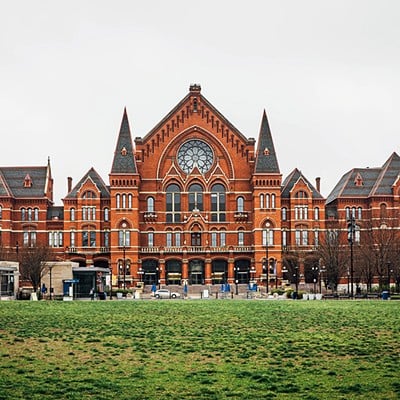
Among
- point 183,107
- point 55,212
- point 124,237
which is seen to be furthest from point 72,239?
point 183,107

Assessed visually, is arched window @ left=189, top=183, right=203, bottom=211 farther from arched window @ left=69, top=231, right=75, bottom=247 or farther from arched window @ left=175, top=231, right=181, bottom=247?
arched window @ left=69, top=231, right=75, bottom=247

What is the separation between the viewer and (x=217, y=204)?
331 ft

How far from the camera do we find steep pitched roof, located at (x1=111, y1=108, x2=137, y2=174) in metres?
97.9

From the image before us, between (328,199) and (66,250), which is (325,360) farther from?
(328,199)

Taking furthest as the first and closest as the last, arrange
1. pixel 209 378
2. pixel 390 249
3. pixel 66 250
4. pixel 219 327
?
1. pixel 66 250
2. pixel 390 249
3. pixel 219 327
4. pixel 209 378

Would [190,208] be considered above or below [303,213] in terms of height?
above

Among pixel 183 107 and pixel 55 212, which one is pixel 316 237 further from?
pixel 55 212

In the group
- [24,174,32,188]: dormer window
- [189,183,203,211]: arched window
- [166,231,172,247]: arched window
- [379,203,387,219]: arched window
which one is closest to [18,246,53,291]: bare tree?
[24,174,32,188]: dormer window

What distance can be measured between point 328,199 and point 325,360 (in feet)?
318

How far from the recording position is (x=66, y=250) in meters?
98.4

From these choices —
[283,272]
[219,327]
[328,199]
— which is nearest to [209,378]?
[219,327]

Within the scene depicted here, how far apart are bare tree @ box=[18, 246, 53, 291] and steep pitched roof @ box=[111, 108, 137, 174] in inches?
715

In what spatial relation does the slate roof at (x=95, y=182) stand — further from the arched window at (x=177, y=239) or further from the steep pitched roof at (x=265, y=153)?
the steep pitched roof at (x=265, y=153)

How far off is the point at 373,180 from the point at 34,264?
51.9 meters
